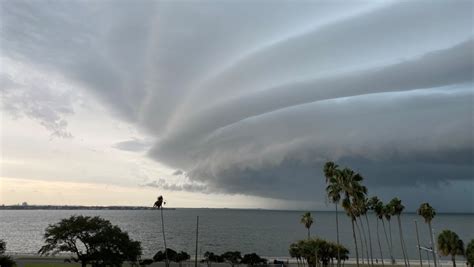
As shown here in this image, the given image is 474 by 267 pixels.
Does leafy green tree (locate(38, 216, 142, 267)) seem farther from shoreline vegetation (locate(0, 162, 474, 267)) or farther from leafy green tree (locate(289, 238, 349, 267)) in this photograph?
leafy green tree (locate(289, 238, 349, 267))

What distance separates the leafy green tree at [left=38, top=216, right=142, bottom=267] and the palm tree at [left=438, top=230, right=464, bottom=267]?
45.2m

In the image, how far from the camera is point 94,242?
6062 centimetres

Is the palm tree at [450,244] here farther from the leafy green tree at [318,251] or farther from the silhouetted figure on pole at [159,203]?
the silhouetted figure on pole at [159,203]

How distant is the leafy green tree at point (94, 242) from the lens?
196 feet

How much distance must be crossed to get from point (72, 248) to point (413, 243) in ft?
529

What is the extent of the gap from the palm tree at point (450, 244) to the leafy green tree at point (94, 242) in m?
45.2

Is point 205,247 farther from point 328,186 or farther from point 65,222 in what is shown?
point 328,186

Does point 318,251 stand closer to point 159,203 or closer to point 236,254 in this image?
point 236,254

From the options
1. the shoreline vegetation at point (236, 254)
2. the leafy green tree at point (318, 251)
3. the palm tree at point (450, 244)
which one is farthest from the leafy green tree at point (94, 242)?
the palm tree at point (450, 244)

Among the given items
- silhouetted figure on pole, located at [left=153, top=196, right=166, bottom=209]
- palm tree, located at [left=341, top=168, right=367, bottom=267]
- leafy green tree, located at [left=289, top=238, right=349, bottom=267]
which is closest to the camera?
palm tree, located at [left=341, top=168, right=367, bottom=267]

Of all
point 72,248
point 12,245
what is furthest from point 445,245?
point 12,245

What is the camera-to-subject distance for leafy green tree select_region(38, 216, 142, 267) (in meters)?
59.7

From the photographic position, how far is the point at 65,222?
6294 centimetres

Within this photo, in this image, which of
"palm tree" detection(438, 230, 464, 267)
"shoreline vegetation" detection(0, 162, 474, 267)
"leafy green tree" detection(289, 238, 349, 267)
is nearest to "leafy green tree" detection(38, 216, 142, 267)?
"shoreline vegetation" detection(0, 162, 474, 267)
